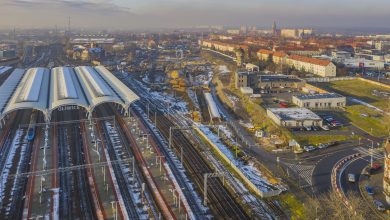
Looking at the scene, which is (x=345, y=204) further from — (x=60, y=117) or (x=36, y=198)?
(x=60, y=117)

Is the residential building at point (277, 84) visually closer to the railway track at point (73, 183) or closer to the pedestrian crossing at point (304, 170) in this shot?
the pedestrian crossing at point (304, 170)

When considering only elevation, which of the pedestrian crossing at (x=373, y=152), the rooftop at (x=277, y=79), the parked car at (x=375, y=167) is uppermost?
the rooftop at (x=277, y=79)

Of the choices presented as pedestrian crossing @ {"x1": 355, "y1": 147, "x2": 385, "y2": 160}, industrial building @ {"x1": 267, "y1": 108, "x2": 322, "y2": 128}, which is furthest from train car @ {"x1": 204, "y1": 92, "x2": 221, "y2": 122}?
pedestrian crossing @ {"x1": 355, "y1": 147, "x2": 385, "y2": 160}

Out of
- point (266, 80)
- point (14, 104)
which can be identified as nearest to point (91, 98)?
point (14, 104)

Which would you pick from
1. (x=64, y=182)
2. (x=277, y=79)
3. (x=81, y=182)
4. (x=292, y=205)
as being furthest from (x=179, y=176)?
(x=277, y=79)

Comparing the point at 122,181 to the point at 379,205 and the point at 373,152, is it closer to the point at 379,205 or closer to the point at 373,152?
the point at 379,205

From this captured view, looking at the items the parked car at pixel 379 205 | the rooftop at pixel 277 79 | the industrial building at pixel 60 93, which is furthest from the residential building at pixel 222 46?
the parked car at pixel 379 205
